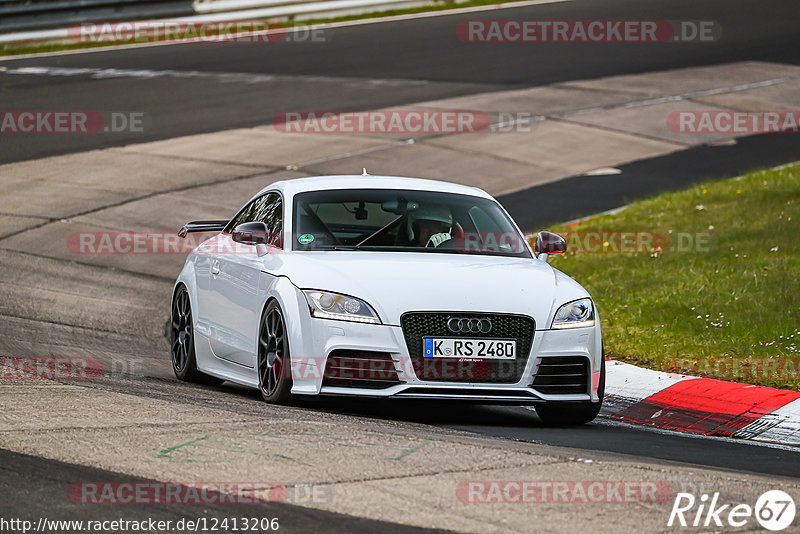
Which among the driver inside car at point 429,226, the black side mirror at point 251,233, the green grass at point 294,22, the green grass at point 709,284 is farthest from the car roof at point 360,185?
the green grass at point 294,22

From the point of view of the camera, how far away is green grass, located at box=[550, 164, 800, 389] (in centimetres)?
1054

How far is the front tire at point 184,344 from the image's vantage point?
1020cm

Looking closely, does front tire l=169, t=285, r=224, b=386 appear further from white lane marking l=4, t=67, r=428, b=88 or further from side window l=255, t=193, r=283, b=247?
white lane marking l=4, t=67, r=428, b=88

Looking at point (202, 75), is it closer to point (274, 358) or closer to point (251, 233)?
point (251, 233)

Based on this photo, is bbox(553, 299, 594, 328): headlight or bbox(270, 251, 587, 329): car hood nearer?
bbox(270, 251, 587, 329): car hood

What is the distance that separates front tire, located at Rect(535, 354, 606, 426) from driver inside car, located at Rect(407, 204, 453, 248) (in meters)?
1.36

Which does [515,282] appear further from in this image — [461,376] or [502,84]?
[502,84]

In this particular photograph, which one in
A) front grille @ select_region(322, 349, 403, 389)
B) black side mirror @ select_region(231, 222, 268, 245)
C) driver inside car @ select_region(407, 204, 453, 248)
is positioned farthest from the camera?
driver inside car @ select_region(407, 204, 453, 248)

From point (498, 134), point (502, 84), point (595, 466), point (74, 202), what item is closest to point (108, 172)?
point (74, 202)

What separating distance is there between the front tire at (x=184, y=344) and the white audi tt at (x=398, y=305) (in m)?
0.39

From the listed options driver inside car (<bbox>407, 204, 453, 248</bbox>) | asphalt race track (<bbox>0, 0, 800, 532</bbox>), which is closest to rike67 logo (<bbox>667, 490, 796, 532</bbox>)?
asphalt race track (<bbox>0, 0, 800, 532</bbox>)

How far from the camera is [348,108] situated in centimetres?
2464

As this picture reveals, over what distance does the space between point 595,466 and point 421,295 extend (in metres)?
1.87

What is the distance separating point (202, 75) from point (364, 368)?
66.7 ft
